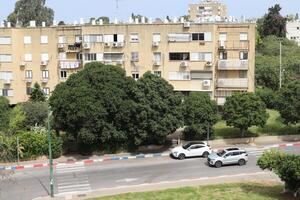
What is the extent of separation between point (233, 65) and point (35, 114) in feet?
81.5

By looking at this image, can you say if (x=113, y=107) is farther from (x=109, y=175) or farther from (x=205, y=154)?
(x=205, y=154)

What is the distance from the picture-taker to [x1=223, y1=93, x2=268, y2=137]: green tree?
56375mm

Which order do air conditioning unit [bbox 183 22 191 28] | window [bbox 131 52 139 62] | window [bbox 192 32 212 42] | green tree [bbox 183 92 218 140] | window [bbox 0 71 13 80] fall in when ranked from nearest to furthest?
green tree [bbox 183 92 218 140], air conditioning unit [bbox 183 22 191 28], window [bbox 192 32 212 42], window [bbox 131 52 139 62], window [bbox 0 71 13 80]

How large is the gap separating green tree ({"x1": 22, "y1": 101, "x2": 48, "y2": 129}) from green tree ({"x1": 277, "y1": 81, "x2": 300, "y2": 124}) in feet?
86.0

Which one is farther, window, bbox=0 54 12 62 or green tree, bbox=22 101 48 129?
window, bbox=0 54 12 62

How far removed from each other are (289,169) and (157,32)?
34685 mm

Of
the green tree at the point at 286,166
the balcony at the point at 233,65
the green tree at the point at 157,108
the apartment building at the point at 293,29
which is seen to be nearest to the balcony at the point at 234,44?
the balcony at the point at 233,65

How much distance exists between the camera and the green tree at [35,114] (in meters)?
58.0

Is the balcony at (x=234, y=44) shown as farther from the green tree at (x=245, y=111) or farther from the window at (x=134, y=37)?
the window at (x=134, y=37)

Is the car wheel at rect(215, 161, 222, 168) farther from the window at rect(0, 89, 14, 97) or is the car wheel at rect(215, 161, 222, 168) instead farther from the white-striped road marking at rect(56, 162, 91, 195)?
the window at rect(0, 89, 14, 97)

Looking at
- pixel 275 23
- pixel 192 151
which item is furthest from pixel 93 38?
pixel 275 23

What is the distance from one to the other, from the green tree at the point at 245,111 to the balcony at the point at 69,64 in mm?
22553

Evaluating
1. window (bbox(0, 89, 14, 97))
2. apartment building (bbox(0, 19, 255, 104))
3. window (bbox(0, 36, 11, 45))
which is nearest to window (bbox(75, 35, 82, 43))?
apartment building (bbox(0, 19, 255, 104))

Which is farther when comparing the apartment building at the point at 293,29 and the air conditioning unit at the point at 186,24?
the apartment building at the point at 293,29
